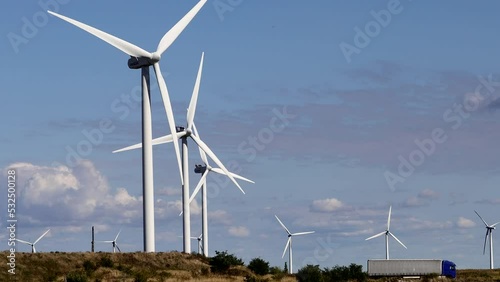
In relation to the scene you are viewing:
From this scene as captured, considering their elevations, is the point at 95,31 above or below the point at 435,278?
above

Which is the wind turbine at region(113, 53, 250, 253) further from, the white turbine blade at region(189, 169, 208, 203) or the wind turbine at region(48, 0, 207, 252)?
the wind turbine at region(48, 0, 207, 252)

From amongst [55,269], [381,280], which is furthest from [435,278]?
[55,269]

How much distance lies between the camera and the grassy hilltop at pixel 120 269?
112 m

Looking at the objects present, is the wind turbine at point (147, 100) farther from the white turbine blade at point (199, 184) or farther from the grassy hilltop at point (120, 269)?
the white turbine blade at point (199, 184)

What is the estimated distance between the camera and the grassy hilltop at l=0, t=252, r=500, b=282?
4419 inches

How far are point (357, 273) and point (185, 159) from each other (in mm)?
34153

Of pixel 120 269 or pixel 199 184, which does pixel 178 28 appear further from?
pixel 199 184

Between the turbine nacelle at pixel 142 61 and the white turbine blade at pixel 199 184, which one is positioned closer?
the turbine nacelle at pixel 142 61

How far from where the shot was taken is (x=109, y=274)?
115562mm

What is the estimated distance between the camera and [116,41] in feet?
387

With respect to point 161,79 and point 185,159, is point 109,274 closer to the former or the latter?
point 161,79

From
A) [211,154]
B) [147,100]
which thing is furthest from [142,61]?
[211,154]

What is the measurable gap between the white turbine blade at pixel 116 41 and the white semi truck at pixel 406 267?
46442mm

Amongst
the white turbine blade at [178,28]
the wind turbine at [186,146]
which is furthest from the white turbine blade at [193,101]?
the white turbine blade at [178,28]
